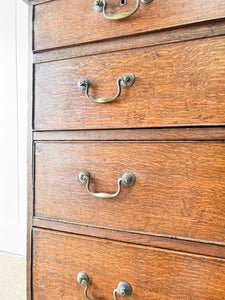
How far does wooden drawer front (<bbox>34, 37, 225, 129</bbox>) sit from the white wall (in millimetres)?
701

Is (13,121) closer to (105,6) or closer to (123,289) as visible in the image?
(105,6)

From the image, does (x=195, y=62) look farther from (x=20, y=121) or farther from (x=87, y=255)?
(x=20, y=121)

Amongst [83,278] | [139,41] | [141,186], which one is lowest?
[83,278]

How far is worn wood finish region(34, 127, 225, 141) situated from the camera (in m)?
0.44

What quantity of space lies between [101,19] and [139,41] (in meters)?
0.10

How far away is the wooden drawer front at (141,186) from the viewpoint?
1.45ft

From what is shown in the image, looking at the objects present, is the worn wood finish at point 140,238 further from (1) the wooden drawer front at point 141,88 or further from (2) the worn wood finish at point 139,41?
(2) the worn wood finish at point 139,41

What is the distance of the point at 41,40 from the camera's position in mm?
574

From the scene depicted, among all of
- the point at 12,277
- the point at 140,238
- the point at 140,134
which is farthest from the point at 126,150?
the point at 12,277

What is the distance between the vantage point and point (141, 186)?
487 millimetres

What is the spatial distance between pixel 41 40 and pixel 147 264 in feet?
1.76

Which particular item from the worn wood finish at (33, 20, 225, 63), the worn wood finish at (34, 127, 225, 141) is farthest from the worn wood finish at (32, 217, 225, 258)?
the worn wood finish at (33, 20, 225, 63)

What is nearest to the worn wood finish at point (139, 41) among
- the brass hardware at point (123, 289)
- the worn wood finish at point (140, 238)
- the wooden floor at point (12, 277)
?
the worn wood finish at point (140, 238)

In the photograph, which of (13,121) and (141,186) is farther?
(13,121)
